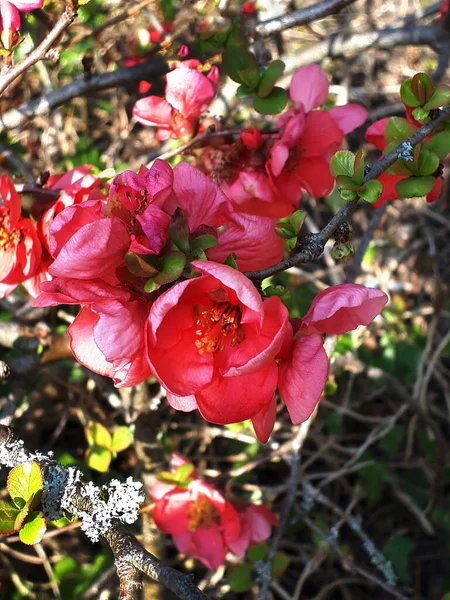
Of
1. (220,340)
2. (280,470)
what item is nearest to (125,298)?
(220,340)

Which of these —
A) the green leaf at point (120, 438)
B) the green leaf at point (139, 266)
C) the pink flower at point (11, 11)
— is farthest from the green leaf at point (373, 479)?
the pink flower at point (11, 11)

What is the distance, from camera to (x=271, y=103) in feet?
3.55

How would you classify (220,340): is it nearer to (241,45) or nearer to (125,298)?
(125,298)

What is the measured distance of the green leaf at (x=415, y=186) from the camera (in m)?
0.82

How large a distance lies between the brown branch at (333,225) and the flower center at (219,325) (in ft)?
0.25

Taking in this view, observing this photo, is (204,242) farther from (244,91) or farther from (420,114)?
(244,91)

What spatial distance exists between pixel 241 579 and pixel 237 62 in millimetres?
1115

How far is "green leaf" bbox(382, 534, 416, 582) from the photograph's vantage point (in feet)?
5.90

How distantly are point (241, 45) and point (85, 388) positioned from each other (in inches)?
41.3

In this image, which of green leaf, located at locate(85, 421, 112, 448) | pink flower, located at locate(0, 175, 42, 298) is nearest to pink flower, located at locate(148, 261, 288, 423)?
pink flower, located at locate(0, 175, 42, 298)

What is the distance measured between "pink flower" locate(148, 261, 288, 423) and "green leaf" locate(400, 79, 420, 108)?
38cm

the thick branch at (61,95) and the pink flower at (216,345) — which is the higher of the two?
the thick branch at (61,95)

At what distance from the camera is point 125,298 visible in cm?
69

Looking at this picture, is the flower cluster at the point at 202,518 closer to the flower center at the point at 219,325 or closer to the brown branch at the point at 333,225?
the flower center at the point at 219,325
